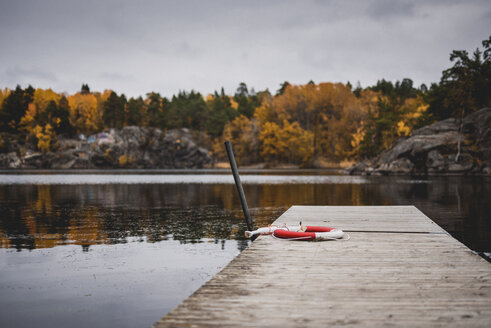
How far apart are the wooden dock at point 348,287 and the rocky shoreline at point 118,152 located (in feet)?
356

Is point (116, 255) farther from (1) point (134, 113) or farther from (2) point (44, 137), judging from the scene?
(2) point (44, 137)

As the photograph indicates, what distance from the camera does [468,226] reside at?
44.8ft

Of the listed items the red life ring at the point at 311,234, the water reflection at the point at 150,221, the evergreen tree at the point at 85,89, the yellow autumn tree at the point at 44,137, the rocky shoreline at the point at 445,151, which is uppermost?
the evergreen tree at the point at 85,89

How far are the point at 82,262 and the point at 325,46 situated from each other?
6277cm

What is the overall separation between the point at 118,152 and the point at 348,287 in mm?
112089

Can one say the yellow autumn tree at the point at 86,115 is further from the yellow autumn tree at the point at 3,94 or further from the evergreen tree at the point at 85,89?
the evergreen tree at the point at 85,89

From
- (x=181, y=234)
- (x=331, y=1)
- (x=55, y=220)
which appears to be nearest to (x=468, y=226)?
(x=181, y=234)

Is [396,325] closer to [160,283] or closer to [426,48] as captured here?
[160,283]

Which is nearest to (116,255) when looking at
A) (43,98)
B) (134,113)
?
(134,113)

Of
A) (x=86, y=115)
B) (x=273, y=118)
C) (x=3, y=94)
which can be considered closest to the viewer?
(x=273, y=118)

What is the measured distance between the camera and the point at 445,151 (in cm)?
5659

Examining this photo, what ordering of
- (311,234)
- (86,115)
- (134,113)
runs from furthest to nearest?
1. (86,115)
2. (134,113)
3. (311,234)

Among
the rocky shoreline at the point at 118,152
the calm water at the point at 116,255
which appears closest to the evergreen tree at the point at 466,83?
the calm water at the point at 116,255

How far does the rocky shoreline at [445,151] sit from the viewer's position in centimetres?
5462
